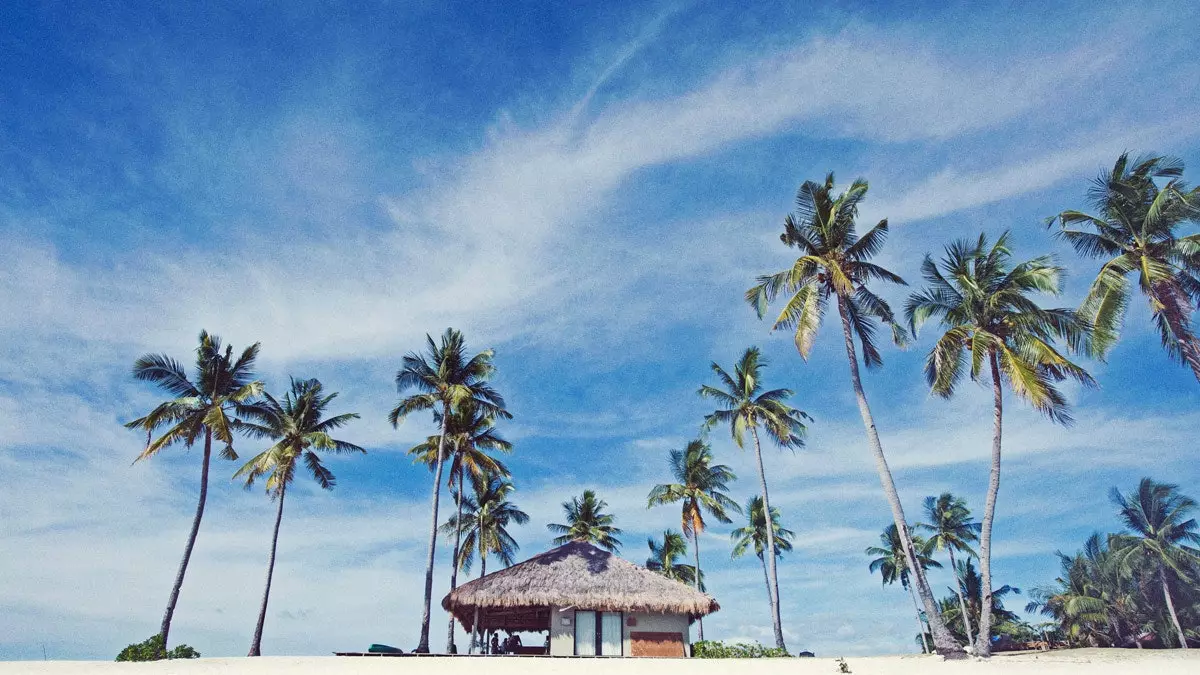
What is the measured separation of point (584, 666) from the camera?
16.5 m

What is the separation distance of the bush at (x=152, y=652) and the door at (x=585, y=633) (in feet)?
36.8

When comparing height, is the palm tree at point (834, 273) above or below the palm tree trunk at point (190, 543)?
above

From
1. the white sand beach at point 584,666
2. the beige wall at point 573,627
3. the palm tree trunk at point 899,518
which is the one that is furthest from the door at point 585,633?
the palm tree trunk at point 899,518

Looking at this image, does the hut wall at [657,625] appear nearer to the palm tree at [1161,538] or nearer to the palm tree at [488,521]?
the palm tree at [488,521]

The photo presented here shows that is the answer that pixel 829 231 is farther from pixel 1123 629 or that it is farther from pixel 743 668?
pixel 1123 629

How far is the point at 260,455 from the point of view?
25.4 meters

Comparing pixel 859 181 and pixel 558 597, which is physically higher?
pixel 859 181

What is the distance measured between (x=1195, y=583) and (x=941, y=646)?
108 ft

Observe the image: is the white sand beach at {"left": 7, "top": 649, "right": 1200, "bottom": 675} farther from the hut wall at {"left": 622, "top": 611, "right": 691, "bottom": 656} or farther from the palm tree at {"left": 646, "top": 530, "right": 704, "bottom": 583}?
the palm tree at {"left": 646, "top": 530, "right": 704, "bottom": 583}

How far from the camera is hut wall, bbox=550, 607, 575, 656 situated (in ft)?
73.8

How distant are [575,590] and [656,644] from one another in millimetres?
3415

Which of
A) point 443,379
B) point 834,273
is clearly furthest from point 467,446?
point 834,273

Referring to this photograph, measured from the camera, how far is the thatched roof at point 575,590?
73.5ft

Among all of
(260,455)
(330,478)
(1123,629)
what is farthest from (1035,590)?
(260,455)
